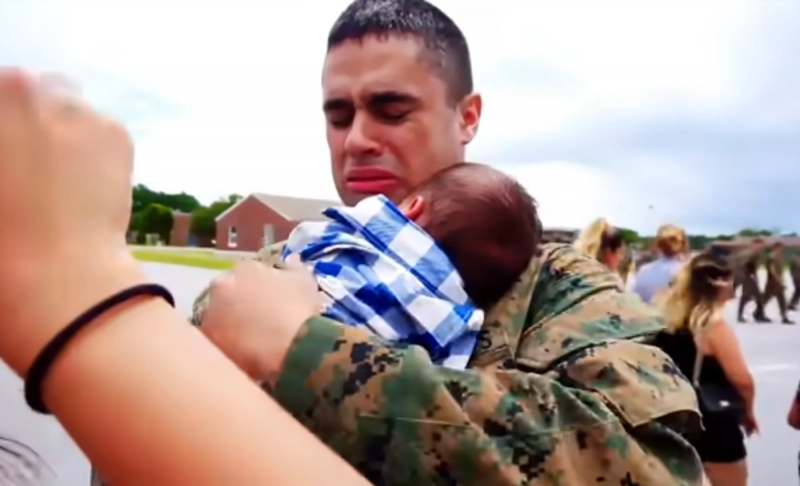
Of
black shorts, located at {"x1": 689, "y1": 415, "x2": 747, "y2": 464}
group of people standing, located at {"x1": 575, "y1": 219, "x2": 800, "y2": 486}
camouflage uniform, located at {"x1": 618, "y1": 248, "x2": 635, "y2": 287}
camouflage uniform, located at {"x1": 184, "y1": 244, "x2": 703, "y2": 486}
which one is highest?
camouflage uniform, located at {"x1": 184, "y1": 244, "x2": 703, "y2": 486}

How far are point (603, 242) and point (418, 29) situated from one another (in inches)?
23.4

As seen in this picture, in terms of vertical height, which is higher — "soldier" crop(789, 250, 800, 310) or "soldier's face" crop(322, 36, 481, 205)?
"soldier's face" crop(322, 36, 481, 205)

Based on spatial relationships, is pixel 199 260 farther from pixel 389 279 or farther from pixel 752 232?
pixel 752 232

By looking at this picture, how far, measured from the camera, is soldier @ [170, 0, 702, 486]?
0.33 metres

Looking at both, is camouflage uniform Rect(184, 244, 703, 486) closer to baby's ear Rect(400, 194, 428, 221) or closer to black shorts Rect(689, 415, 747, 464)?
baby's ear Rect(400, 194, 428, 221)

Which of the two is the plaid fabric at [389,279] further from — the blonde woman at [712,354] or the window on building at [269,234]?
the blonde woman at [712,354]

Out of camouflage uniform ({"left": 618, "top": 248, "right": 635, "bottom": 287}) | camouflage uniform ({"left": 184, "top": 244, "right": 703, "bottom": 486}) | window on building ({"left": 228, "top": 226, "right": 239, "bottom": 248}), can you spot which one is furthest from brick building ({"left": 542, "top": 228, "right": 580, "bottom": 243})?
camouflage uniform ({"left": 184, "top": 244, "right": 703, "bottom": 486})

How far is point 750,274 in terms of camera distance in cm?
129

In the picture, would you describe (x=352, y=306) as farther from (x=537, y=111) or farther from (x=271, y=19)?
(x=537, y=111)

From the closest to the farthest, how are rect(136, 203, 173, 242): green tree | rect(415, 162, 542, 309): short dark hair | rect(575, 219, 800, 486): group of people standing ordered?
rect(415, 162, 542, 309): short dark hair, rect(136, 203, 173, 242): green tree, rect(575, 219, 800, 486): group of people standing

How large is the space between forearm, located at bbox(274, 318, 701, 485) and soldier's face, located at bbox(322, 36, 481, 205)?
255 mm

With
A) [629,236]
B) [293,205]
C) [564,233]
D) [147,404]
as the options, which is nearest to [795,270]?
[629,236]

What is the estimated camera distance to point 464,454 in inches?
12.9

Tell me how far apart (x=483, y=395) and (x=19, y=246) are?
0.19 metres
